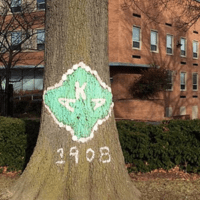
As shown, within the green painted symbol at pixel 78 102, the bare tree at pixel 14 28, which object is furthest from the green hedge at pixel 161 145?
the bare tree at pixel 14 28

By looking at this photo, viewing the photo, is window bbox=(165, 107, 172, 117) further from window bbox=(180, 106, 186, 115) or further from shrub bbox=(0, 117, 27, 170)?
shrub bbox=(0, 117, 27, 170)

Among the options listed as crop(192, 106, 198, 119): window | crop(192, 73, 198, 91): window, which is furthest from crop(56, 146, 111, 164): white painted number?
crop(192, 73, 198, 91): window

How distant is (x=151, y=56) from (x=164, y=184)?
1737 cm

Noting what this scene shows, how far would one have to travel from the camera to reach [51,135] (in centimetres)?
318

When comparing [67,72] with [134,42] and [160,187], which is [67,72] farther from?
[134,42]

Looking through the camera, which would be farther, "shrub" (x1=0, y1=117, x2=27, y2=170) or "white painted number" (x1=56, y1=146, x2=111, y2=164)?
"shrub" (x1=0, y1=117, x2=27, y2=170)

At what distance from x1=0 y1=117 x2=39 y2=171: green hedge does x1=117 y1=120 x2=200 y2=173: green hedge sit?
1969mm

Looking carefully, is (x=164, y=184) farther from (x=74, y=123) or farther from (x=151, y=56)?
(x=151, y=56)

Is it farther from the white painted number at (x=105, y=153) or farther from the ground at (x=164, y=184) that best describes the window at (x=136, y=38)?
the white painted number at (x=105, y=153)

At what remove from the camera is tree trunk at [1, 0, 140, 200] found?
3.10 m

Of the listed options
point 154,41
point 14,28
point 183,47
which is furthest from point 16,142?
point 183,47

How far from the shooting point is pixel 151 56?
810 inches

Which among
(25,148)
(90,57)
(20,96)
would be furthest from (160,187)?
(20,96)

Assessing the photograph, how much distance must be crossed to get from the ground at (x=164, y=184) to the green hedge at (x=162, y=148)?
0.13m
